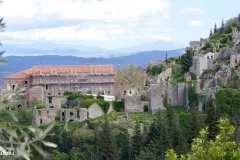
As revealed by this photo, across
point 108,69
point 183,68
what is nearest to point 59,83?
point 108,69

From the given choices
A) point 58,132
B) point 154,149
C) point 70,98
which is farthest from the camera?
point 70,98

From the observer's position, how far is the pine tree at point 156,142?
3850 cm

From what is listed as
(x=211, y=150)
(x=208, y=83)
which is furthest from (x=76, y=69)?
(x=211, y=150)

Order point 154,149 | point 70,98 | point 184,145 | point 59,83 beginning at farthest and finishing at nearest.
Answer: point 59,83
point 70,98
point 154,149
point 184,145

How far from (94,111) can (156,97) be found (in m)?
6.34

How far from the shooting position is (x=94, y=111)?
A: 2159 inches

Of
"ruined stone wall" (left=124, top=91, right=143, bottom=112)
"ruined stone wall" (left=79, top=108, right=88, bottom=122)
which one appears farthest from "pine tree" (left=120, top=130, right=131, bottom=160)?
"ruined stone wall" (left=79, top=108, right=88, bottom=122)

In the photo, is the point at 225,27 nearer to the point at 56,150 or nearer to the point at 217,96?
the point at 217,96

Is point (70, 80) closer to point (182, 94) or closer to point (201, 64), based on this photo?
point (201, 64)

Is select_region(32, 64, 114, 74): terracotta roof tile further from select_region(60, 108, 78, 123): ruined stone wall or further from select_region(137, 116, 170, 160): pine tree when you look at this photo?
select_region(137, 116, 170, 160): pine tree

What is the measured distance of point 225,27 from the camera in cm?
7831

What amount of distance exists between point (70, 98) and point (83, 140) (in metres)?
11.7

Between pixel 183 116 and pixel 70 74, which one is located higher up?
pixel 70 74

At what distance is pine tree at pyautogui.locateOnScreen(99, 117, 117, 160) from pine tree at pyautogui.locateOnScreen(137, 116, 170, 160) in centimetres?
238
